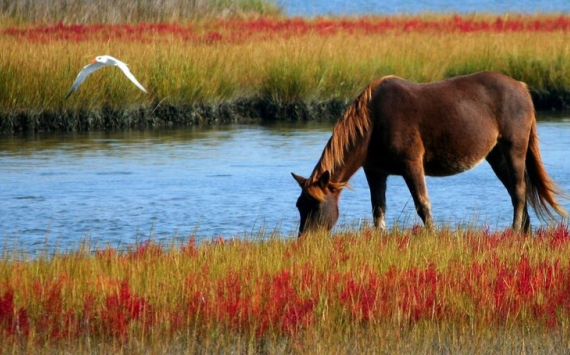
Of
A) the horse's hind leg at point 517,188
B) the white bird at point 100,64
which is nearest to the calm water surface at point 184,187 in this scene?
the horse's hind leg at point 517,188

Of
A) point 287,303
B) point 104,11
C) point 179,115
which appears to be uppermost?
point 104,11

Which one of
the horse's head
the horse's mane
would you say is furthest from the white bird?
the horse's head

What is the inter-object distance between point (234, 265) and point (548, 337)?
6.89 feet

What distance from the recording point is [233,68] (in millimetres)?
18562

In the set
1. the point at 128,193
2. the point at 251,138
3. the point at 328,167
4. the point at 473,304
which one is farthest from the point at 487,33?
the point at 473,304

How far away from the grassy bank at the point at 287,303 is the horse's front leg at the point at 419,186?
39.5 inches

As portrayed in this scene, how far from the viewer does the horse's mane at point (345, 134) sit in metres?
8.38

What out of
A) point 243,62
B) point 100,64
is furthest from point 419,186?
point 243,62

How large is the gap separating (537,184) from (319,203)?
2.27 meters

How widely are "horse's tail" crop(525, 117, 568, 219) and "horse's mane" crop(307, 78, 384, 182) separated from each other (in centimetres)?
164

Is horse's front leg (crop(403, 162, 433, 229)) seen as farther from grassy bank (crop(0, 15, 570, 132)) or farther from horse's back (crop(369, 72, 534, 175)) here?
grassy bank (crop(0, 15, 570, 132))

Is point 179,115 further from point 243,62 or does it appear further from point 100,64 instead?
point 100,64

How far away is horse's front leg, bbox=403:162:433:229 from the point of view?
28.1 feet

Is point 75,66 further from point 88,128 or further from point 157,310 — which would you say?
point 157,310
